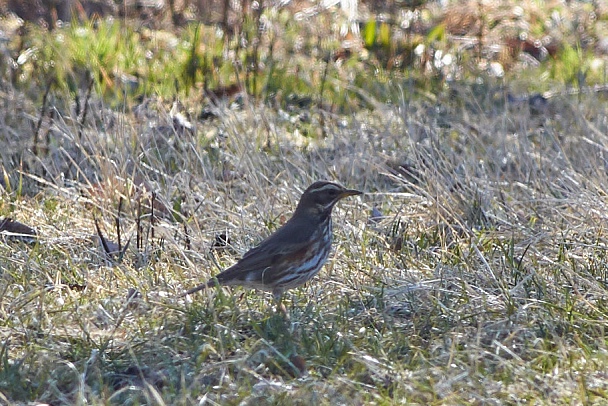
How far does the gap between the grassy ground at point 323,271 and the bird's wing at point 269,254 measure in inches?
5.7

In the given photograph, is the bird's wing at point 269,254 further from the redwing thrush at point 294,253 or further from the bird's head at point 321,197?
the bird's head at point 321,197

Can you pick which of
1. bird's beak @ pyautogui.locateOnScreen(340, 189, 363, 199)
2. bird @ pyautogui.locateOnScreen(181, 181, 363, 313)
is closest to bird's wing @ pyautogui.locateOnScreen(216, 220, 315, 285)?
bird @ pyautogui.locateOnScreen(181, 181, 363, 313)

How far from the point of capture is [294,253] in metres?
5.11

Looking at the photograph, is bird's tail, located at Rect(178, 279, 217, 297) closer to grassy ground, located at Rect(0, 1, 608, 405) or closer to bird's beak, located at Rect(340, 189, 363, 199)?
grassy ground, located at Rect(0, 1, 608, 405)

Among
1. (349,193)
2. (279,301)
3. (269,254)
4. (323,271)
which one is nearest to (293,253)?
(269,254)

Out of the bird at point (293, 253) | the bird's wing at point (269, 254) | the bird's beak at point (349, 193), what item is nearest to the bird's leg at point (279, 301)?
the bird at point (293, 253)

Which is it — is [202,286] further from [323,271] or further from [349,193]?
[349,193]

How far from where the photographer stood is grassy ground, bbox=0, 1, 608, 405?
405 centimetres

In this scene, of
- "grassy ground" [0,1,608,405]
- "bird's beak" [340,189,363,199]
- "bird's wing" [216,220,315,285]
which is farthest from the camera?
"bird's beak" [340,189,363,199]

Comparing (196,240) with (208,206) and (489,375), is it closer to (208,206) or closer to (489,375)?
(208,206)

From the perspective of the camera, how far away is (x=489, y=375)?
13.2ft

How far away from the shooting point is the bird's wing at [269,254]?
496 cm

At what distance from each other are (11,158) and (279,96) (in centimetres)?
259

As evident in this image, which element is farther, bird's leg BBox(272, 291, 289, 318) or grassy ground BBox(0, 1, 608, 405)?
bird's leg BBox(272, 291, 289, 318)
